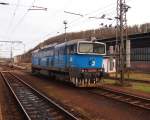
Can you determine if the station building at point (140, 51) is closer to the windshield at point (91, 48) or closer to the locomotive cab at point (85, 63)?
the windshield at point (91, 48)

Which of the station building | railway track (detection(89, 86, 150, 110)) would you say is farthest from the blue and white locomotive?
A: the station building

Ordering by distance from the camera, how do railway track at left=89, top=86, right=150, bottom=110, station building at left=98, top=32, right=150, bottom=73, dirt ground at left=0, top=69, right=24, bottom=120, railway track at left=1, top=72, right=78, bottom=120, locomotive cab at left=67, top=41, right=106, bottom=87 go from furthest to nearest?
station building at left=98, top=32, right=150, bottom=73 → locomotive cab at left=67, top=41, right=106, bottom=87 → railway track at left=89, top=86, right=150, bottom=110 → dirt ground at left=0, top=69, right=24, bottom=120 → railway track at left=1, top=72, right=78, bottom=120

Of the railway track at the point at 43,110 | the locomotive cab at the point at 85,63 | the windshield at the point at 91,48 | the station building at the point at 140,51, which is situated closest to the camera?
the railway track at the point at 43,110

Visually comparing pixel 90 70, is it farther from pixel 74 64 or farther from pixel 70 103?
pixel 70 103

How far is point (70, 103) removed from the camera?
16.9 meters

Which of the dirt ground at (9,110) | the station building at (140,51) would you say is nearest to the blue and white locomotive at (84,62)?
the dirt ground at (9,110)

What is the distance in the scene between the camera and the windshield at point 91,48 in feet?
75.5

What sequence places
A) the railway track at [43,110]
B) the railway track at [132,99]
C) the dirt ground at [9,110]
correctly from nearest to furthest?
the railway track at [43,110] < the dirt ground at [9,110] < the railway track at [132,99]

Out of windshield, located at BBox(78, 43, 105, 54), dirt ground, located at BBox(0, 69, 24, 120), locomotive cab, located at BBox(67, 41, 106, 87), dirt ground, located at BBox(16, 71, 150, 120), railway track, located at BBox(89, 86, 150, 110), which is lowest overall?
dirt ground, located at BBox(0, 69, 24, 120)

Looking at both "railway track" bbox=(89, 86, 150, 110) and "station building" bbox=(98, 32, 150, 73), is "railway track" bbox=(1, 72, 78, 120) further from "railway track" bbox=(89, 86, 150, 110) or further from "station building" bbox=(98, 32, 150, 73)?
"station building" bbox=(98, 32, 150, 73)

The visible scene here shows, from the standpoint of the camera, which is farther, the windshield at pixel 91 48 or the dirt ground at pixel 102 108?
the windshield at pixel 91 48

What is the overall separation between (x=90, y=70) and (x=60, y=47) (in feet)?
16.9

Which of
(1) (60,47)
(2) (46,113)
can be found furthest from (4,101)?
(1) (60,47)

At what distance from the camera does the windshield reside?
75.5 ft
